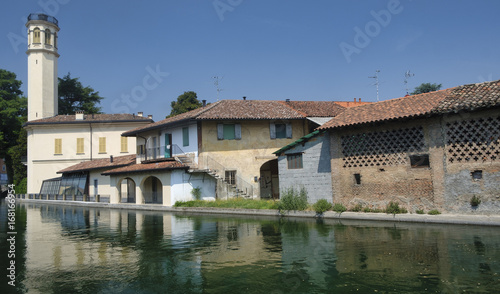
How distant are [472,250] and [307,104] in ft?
78.9

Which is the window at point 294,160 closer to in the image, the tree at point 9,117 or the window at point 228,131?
the window at point 228,131

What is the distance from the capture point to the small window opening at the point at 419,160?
53.3 feet

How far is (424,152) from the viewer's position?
637 inches

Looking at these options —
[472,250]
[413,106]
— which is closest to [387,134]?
[413,106]

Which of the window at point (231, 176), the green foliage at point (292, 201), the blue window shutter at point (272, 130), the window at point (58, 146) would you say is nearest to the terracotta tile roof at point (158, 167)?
the window at point (231, 176)

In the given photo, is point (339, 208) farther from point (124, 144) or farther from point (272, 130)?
point (124, 144)

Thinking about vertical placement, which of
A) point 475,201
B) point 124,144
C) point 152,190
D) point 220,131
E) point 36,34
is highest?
point 36,34

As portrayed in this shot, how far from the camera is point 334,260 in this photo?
9625 millimetres

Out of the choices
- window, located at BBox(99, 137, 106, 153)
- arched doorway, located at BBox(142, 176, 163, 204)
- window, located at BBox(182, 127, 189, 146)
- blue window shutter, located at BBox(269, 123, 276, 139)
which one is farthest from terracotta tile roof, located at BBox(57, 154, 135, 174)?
blue window shutter, located at BBox(269, 123, 276, 139)

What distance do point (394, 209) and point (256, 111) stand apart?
14.8 meters

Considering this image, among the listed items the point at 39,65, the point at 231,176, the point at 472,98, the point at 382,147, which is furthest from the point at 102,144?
the point at 472,98

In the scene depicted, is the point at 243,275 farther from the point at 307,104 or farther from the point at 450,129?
the point at 307,104

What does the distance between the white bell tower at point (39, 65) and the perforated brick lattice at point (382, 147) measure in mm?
42016

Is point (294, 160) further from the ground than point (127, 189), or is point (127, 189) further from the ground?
point (294, 160)
